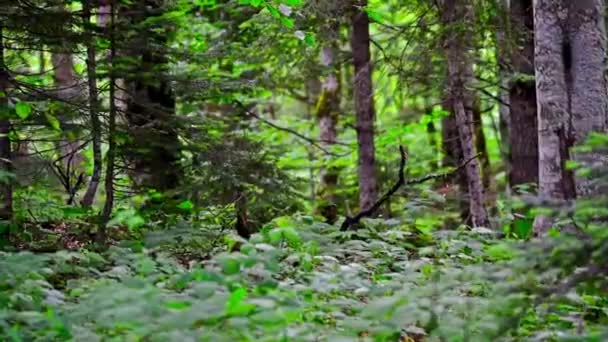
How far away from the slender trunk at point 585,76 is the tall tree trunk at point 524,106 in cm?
344

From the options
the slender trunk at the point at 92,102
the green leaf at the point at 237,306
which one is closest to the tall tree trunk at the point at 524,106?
the slender trunk at the point at 92,102

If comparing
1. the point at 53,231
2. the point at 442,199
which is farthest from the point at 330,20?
the point at 53,231

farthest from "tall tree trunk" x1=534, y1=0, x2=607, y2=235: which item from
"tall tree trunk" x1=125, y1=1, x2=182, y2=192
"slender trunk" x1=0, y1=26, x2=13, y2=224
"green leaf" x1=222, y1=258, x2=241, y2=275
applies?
"slender trunk" x1=0, y1=26, x2=13, y2=224

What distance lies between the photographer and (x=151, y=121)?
291 inches

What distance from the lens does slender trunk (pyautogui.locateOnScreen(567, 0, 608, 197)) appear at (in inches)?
229

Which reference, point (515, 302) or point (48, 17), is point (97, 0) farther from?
point (515, 302)

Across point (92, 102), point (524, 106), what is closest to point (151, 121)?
point (92, 102)

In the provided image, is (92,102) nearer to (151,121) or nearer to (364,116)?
(151,121)

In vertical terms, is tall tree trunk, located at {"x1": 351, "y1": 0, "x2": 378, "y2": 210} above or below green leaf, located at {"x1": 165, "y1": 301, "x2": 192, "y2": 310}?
above

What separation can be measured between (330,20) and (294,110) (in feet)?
50.5

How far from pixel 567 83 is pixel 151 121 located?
426 centimetres

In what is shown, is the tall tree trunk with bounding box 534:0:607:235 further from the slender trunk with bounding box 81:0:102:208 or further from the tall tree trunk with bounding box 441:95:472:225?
the tall tree trunk with bounding box 441:95:472:225

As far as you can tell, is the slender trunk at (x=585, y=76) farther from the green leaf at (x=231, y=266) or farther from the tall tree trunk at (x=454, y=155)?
the tall tree trunk at (x=454, y=155)

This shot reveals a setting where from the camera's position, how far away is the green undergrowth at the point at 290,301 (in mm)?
3250
